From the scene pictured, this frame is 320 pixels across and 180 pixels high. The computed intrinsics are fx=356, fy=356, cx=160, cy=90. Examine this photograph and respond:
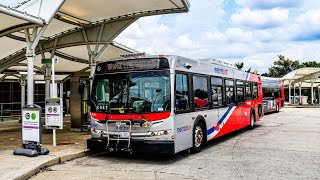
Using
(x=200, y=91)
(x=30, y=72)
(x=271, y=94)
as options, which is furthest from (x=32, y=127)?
(x=271, y=94)

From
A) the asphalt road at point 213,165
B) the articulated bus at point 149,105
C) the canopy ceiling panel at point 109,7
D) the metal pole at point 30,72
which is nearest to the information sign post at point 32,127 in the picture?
the metal pole at point 30,72

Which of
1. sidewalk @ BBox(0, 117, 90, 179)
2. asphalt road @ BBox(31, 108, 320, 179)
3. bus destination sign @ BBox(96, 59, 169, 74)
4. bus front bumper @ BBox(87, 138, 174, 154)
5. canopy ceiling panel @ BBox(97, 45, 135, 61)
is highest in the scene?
canopy ceiling panel @ BBox(97, 45, 135, 61)

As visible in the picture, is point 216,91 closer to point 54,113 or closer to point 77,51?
point 54,113

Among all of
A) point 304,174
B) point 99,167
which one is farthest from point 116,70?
point 304,174

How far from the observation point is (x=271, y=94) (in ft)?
99.6

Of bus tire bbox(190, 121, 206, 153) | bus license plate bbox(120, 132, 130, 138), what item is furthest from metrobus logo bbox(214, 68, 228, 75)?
bus license plate bbox(120, 132, 130, 138)

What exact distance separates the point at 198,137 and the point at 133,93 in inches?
98.5

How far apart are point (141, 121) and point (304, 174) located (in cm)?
379

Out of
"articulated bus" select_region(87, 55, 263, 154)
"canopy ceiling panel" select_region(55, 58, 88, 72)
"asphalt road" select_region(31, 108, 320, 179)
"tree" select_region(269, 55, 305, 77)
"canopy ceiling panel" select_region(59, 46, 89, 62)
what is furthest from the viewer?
"tree" select_region(269, 55, 305, 77)

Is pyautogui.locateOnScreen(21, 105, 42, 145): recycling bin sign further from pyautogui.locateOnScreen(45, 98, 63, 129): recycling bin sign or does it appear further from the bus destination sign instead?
the bus destination sign

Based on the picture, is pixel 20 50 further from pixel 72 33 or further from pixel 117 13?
pixel 117 13

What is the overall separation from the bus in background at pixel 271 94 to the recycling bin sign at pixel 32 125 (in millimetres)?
21205

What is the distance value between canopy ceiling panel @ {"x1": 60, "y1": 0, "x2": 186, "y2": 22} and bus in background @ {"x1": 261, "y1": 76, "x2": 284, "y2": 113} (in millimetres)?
16172

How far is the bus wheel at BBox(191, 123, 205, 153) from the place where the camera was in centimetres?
997
